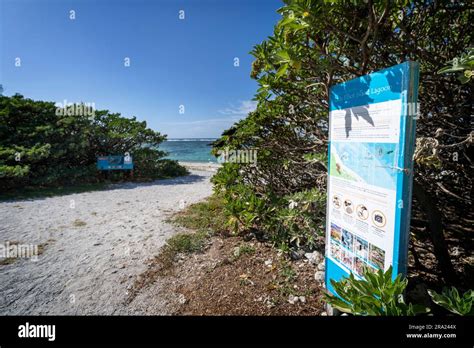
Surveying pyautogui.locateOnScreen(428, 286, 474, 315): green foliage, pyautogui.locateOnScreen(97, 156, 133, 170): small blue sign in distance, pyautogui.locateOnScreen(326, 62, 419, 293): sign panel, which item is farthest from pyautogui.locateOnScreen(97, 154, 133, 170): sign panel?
pyautogui.locateOnScreen(428, 286, 474, 315): green foliage

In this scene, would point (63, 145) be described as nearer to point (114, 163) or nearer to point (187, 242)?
point (114, 163)

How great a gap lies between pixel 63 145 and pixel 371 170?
13499 mm

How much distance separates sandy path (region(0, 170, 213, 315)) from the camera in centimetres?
278

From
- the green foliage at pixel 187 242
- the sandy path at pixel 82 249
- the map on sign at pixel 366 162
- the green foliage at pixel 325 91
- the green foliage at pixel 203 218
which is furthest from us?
the green foliage at pixel 203 218

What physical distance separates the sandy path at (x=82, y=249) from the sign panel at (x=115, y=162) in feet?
12.5

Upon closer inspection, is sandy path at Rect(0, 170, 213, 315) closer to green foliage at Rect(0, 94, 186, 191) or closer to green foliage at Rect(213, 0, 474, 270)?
green foliage at Rect(213, 0, 474, 270)

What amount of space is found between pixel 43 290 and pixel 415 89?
15.8 feet

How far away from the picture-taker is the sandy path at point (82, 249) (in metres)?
2.78

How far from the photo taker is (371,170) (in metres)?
1.76

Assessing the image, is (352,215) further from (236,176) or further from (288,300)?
(236,176)

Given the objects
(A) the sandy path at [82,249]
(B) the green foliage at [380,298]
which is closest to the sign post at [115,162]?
(A) the sandy path at [82,249]

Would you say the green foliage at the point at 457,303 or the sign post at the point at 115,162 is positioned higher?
the sign post at the point at 115,162

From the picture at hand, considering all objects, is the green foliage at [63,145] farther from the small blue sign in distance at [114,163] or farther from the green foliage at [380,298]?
the green foliage at [380,298]

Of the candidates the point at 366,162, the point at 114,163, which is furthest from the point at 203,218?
the point at 114,163
